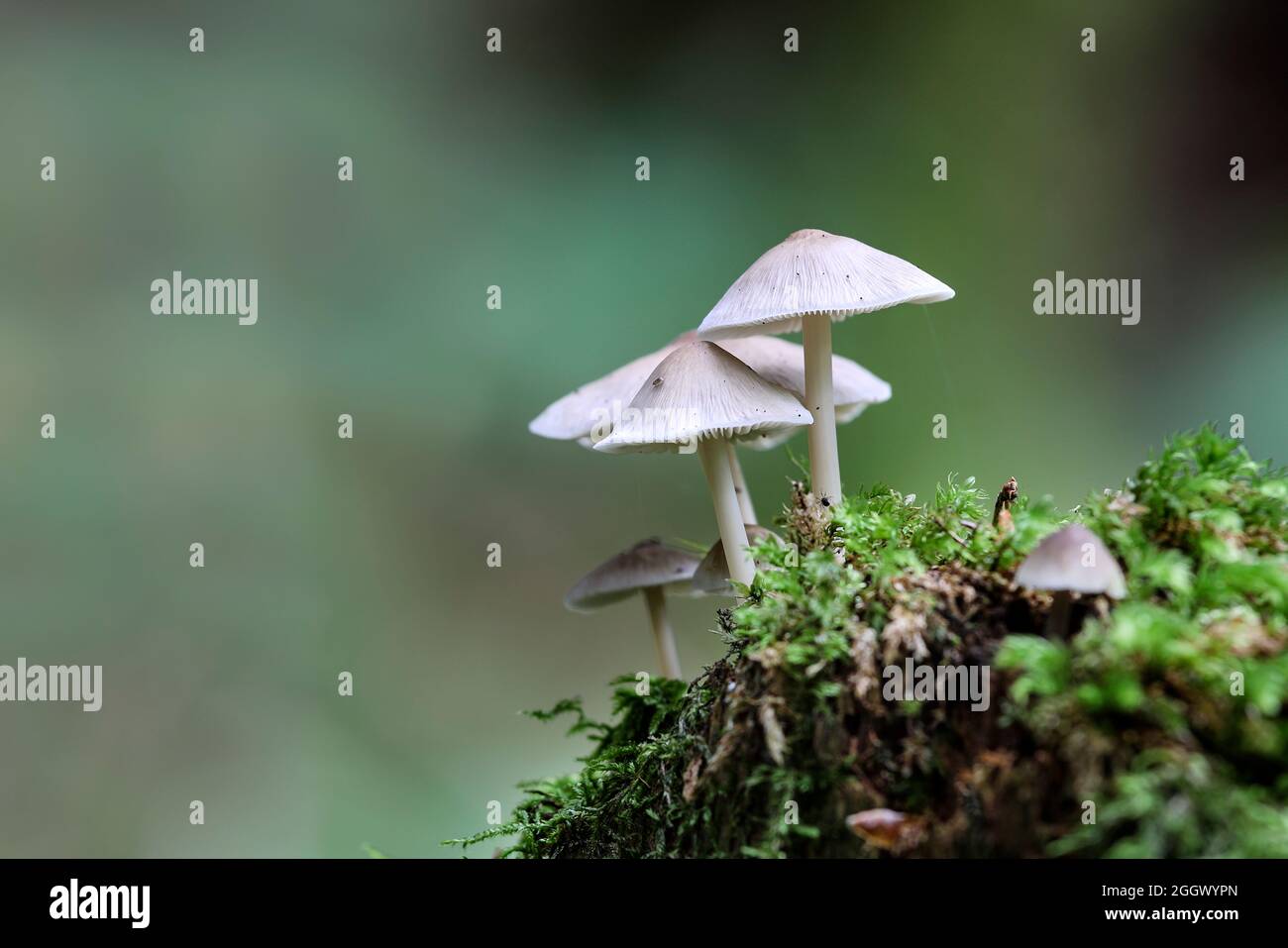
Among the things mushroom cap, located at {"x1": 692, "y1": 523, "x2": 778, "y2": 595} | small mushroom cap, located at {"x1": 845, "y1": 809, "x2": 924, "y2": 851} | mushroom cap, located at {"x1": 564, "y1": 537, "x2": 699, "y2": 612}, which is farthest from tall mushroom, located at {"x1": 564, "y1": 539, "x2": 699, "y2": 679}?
small mushroom cap, located at {"x1": 845, "y1": 809, "x2": 924, "y2": 851}

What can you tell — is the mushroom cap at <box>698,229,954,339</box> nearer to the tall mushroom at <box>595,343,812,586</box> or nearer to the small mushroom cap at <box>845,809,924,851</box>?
the tall mushroom at <box>595,343,812,586</box>

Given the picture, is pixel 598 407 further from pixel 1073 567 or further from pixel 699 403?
pixel 1073 567

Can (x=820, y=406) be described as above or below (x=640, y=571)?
above

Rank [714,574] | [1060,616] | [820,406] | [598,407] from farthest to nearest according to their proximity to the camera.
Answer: [598,407], [714,574], [820,406], [1060,616]

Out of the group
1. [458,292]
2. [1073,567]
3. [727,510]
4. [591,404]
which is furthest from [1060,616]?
[458,292]
